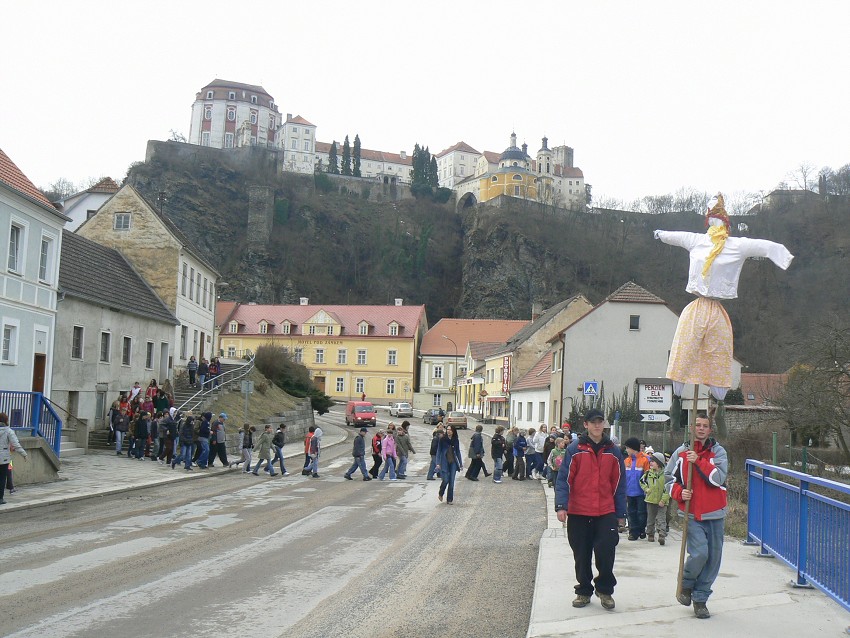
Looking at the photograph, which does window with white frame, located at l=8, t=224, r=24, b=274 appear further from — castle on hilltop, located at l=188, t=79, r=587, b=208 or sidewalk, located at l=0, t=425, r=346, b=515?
castle on hilltop, located at l=188, t=79, r=587, b=208

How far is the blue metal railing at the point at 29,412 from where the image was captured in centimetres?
1941

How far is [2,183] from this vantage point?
72.6 feet

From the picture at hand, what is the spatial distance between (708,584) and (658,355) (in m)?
36.8

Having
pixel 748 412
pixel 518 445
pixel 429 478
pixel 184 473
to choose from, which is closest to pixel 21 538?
pixel 184 473

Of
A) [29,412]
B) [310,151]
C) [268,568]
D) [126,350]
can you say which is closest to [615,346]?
[126,350]

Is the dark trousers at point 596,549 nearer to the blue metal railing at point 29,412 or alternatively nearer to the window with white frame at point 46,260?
the blue metal railing at point 29,412

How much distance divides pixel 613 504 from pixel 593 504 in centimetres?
19

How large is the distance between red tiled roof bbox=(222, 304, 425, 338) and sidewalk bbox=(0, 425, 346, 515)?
5755cm

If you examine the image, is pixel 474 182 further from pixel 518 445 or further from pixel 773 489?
pixel 773 489

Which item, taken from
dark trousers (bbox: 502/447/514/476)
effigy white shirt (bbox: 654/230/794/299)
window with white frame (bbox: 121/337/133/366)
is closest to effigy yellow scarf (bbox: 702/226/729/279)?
effigy white shirt (bbox: 654/230/794/299)

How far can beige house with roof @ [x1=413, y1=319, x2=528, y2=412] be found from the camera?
8719 cm

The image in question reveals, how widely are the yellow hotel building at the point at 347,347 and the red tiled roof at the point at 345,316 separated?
119mm

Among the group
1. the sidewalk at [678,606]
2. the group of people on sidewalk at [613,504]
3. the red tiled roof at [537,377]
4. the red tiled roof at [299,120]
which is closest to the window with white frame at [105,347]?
the red tiled roof at [537,377]

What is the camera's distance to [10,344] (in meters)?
23.8
